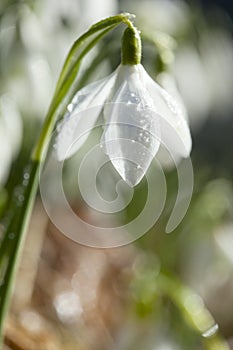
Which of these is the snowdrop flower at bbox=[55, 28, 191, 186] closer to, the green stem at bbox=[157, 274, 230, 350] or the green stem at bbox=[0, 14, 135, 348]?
the green stem at bbox=[0, 14, 135, 348]

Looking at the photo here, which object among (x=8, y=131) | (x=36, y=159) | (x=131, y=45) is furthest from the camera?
(x=8, y=131)

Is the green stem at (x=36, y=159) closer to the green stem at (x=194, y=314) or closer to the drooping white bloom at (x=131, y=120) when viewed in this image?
Result: the drooping white bloom at (x=131, y=120)

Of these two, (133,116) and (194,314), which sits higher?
(133,116)

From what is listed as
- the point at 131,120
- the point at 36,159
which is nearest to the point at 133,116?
the point at 131,120

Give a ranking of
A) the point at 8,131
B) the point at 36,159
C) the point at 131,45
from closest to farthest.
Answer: the point at 131,45
the point at 36,159
the point at 8,131

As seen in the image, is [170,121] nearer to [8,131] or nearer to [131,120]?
[131,120]

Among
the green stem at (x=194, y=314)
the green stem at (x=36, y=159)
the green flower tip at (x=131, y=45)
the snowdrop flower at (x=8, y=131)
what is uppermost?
the green flower tip at (x=131, y=45)

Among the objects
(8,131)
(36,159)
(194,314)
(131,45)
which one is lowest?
(194,314)

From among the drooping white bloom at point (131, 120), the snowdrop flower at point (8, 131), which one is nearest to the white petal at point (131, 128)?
the drooping white bloom at point (131, 120)
